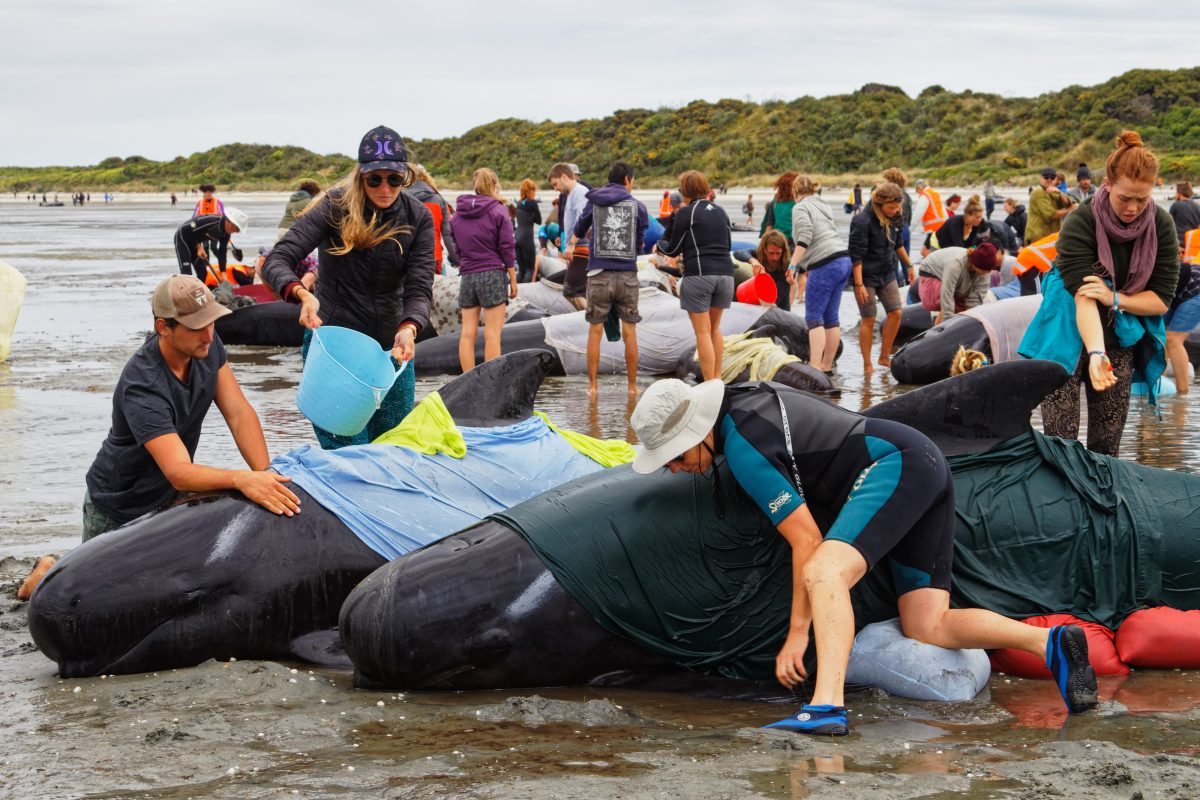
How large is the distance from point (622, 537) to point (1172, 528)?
229cm

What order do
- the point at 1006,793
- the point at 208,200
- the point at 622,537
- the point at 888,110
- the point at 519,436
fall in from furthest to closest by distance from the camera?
1. the point at 888,110
2. the point at 208,200
3. the point at 519,436
4. the point at 622,537
5. the point at 1006,793

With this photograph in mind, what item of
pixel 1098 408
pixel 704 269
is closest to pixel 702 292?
pixel 704 269

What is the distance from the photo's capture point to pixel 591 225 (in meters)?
12.4

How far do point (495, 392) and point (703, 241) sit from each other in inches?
225

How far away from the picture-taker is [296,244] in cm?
709

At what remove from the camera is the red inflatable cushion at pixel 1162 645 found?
17.6ft

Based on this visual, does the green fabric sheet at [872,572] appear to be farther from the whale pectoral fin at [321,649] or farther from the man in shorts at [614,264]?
the man in shorts at [614,264]

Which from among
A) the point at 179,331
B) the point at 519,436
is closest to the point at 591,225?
the point at 519,436

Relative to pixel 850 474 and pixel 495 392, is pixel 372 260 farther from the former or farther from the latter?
pixel 850 474

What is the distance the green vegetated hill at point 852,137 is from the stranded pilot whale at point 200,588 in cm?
5613

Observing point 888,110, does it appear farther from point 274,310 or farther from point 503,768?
point 503,768

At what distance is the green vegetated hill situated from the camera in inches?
2689

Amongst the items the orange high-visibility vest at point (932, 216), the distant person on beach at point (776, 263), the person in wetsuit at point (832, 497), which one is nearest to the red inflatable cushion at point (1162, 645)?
the person in wetsuit at point (832, 497)

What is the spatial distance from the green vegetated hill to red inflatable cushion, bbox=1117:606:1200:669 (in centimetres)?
5498
